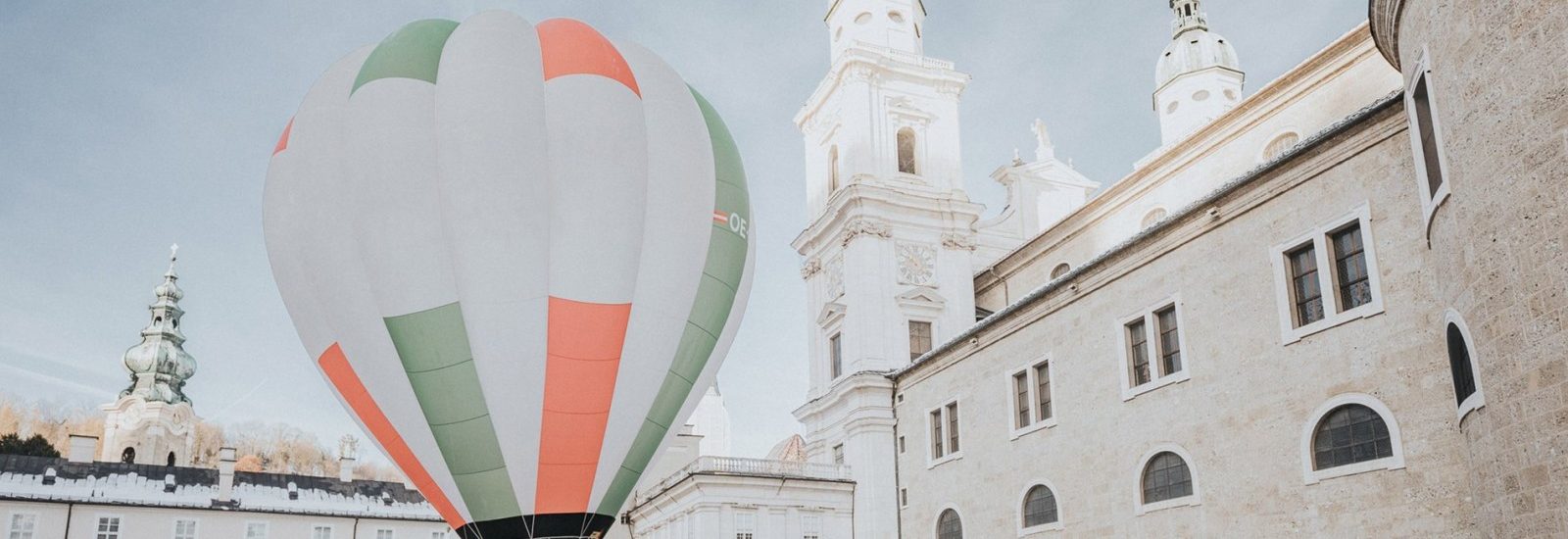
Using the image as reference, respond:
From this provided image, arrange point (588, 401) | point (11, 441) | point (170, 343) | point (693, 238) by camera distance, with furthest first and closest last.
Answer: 1. point (170, 343)
2. point (11, 441)
3. point (693, 238)
4. point (588, 401)

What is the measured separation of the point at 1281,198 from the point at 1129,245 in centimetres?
353

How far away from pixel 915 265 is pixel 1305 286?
19.9m

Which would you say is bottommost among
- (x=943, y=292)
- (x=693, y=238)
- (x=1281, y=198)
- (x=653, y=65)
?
(x=693, y=238)

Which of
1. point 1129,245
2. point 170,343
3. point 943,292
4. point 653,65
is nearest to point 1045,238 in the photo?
point 943,292

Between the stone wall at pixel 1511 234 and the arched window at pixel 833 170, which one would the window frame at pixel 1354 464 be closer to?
the stone wall at pixel 1511 234

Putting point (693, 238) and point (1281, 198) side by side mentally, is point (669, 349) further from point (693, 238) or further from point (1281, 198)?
point (1281, 198)

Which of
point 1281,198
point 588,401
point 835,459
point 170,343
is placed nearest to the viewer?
point 588,401

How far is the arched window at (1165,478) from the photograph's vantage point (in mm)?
18547

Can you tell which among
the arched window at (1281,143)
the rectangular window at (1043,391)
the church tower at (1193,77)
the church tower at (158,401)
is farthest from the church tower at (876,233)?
the church tower at (158,401)

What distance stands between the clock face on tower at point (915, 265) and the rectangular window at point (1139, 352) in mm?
15628

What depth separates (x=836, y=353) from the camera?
36750 mm

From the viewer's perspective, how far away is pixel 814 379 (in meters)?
37.6

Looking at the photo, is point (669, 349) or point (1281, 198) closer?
point (669, 349)

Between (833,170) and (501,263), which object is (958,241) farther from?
(501,263)
